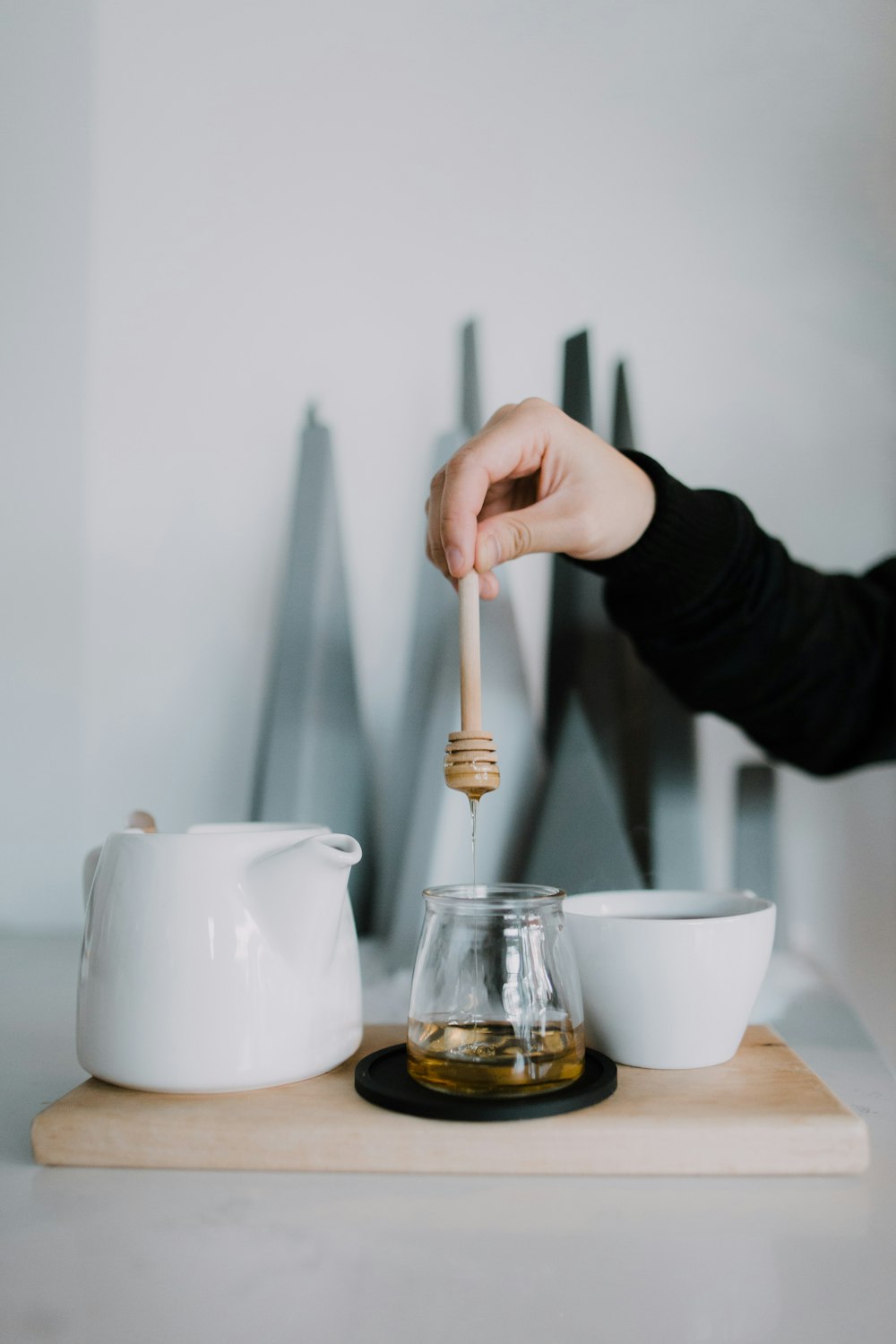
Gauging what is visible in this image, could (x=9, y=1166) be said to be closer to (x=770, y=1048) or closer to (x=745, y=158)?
(x=770, y=1048)

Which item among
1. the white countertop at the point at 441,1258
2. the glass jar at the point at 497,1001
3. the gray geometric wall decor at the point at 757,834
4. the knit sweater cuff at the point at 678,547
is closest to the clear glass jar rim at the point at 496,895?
the glass jar at the point at 497,1001

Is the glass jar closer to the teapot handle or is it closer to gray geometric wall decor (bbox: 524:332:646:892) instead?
the teapot handle

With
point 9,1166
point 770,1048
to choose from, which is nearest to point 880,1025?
point 770,1048

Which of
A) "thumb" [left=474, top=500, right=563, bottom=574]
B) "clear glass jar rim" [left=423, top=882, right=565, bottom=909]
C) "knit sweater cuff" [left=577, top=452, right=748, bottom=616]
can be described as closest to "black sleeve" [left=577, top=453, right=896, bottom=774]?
"knit sweater cuff" [left=577, top=452, right=748, bottom=616]

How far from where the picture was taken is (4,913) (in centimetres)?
97

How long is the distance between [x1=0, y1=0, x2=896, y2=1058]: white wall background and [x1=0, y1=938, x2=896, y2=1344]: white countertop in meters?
0.54

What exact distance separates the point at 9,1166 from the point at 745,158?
998 millimetres

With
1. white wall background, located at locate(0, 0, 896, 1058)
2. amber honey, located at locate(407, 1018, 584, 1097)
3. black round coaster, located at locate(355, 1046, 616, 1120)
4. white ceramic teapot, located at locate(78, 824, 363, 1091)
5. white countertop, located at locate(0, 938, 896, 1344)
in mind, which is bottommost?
white countertop, located at locate(0, 938, 896, 1344)

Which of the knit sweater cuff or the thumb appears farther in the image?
the knit sweater cuff

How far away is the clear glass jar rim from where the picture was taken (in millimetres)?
469

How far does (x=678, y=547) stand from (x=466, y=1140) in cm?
49

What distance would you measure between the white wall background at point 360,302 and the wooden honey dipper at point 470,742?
38 centimetres

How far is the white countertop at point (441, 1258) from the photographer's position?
328 mm

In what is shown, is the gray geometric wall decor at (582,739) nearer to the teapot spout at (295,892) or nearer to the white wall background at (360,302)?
the white wall background at (360,302)
